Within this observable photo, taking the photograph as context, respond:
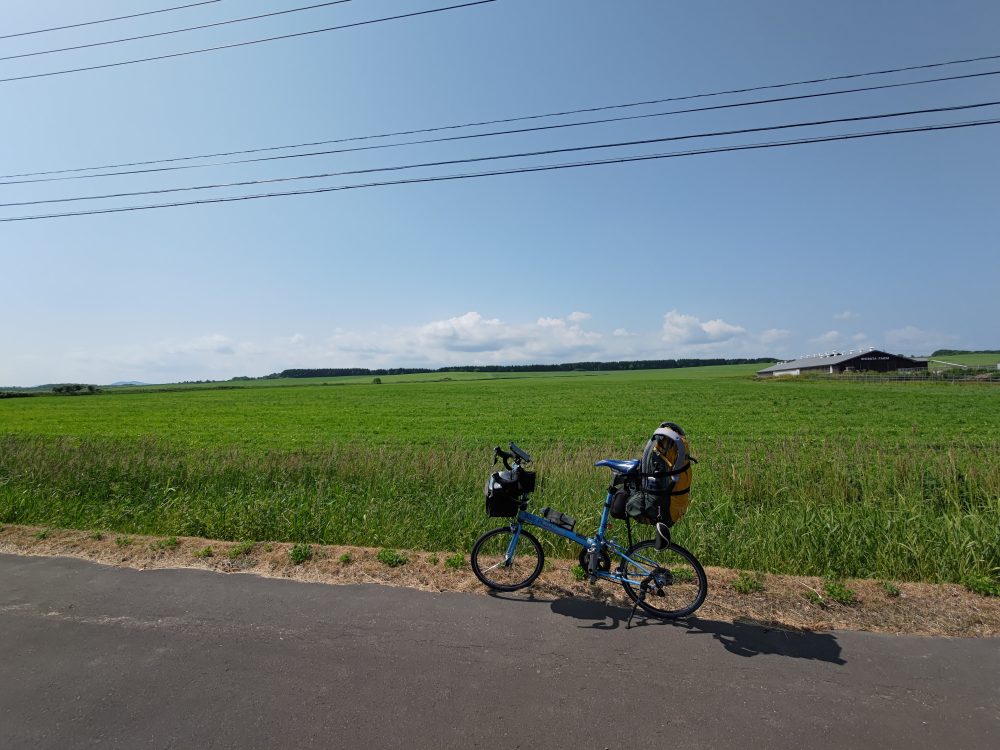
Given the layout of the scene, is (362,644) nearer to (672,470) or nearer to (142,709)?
(142,709)

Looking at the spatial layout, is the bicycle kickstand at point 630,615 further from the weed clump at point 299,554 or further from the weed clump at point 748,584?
the weed clump at point 299,554

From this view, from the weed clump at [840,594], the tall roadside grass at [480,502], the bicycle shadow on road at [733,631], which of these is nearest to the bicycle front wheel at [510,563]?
the bicycle shadow on road at [733,631]

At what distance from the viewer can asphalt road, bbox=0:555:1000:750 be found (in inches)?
110

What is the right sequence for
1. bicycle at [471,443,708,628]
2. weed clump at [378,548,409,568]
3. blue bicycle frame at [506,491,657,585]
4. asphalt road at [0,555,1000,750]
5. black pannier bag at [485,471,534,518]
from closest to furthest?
asphalt road at [0,555,1000,750], bicycle at [471,443,708,628], blue bicycle frame at [506,491,657,585], black pannier bag at [485,471,534,518], weed clump at [378,548,409,568]

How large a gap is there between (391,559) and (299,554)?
3.21 feet

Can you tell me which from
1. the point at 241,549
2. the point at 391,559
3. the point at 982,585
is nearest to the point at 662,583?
the point at 391,559

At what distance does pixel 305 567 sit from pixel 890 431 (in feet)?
92.2

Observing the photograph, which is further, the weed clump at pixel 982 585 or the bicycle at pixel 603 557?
the weed clump at pixel 982 585

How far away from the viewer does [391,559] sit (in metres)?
5.19

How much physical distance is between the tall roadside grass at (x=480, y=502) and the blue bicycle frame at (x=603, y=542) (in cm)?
96

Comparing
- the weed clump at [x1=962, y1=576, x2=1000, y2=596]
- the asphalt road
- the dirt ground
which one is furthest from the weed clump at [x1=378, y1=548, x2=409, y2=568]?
the weed clump at [x1=962, y1=576, x2=1000, y2=596]

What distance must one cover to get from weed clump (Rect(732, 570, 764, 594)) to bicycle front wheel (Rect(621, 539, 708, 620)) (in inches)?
13.6

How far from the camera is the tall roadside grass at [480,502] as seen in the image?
538 cm

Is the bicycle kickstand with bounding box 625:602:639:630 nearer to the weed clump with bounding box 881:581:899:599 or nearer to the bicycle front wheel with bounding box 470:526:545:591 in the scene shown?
the bicycle front wheel with bounding box 470:526:545:591
